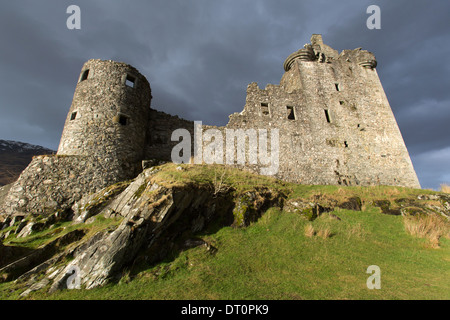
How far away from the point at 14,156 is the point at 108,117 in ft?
163

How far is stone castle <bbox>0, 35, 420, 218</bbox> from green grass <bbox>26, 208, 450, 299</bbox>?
7.15 meters

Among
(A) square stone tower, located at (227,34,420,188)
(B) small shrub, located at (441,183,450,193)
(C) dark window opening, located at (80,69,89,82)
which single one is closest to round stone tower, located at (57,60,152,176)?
(C) dark window opening, located at (80,69,89,82)

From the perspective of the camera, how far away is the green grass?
213 inches

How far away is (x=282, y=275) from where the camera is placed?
6.43 meters

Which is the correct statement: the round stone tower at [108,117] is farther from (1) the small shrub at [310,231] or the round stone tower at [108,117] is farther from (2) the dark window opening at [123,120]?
(1) the small shrub at [310,231]

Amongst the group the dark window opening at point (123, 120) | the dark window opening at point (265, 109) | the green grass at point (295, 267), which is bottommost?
the green grass at point (295, 267)

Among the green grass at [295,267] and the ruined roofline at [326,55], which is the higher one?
the ruined roofline at [326,55]

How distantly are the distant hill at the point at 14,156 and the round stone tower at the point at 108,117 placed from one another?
26.4 metres

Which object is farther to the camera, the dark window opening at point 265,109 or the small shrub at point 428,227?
the dark window opening at point 265,109

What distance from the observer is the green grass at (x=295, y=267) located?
17.8ft

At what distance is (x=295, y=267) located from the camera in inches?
271

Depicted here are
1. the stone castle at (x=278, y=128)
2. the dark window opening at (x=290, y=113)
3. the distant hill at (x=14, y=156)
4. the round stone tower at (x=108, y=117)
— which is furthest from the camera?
the distant hill at (x=14, y=156)

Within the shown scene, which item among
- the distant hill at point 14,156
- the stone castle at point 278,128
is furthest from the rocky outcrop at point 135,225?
the distant hill at point 14,156
